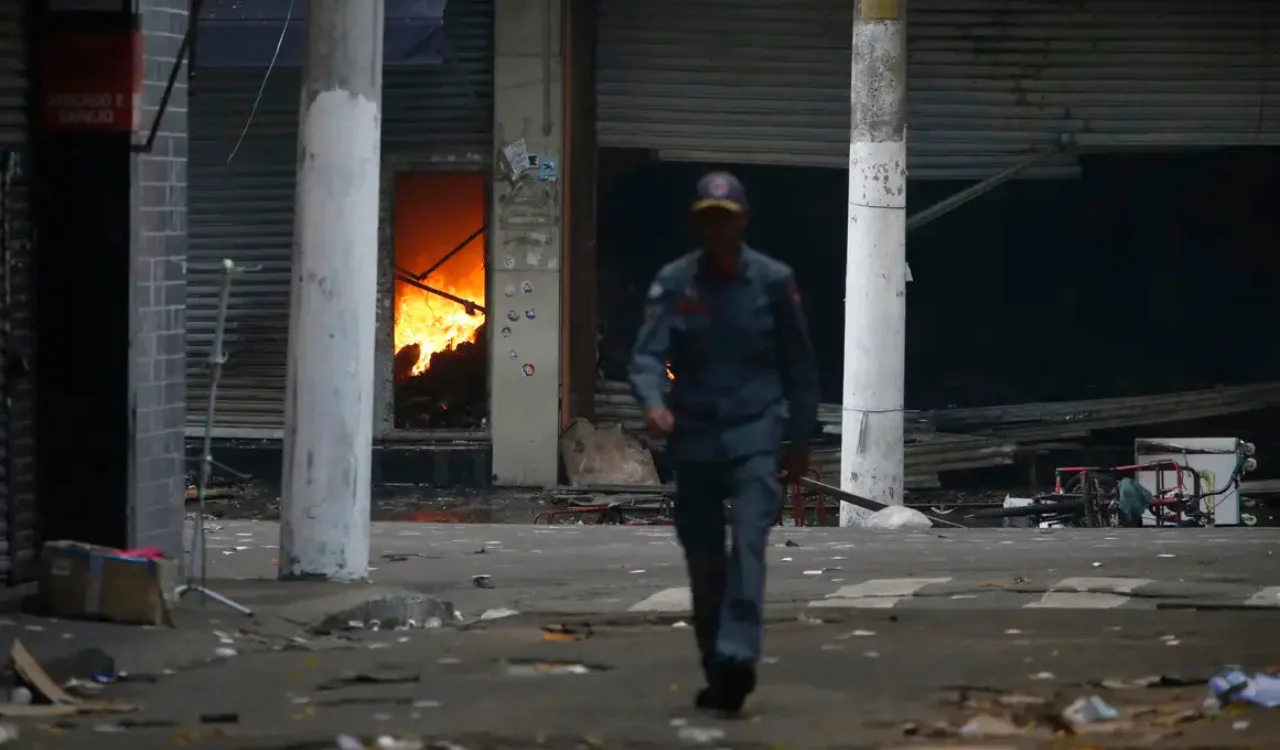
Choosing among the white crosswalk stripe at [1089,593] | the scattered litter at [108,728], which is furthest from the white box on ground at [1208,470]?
the scattered litter at [108,728]

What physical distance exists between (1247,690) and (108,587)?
4348 mm

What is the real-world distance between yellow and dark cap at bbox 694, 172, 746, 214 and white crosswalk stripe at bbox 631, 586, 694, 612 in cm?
263

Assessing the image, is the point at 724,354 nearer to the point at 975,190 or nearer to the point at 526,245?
the point at 526,245

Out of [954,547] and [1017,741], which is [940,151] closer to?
[954,547]

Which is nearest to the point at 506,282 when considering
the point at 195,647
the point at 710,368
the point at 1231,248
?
the point at 1231,248

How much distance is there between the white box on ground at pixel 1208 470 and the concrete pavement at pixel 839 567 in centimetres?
356

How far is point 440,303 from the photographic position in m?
18.2

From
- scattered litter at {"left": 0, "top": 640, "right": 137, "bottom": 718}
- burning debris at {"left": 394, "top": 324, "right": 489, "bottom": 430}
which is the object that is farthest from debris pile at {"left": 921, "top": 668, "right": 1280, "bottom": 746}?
burning debris at {"left": 394, "top": 324, "right": 489, "bottom": 430}

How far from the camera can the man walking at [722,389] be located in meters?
6.23

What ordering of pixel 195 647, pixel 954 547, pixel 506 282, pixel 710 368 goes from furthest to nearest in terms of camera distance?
pixel 506 282 → pixel 954 547 → pixel 195 647 → pixel 710 368

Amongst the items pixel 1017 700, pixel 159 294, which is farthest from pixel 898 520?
pixel 1017 700

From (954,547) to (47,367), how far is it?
536cm

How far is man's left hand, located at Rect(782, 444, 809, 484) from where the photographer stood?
644cm

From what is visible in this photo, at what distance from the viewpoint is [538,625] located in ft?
27.3
